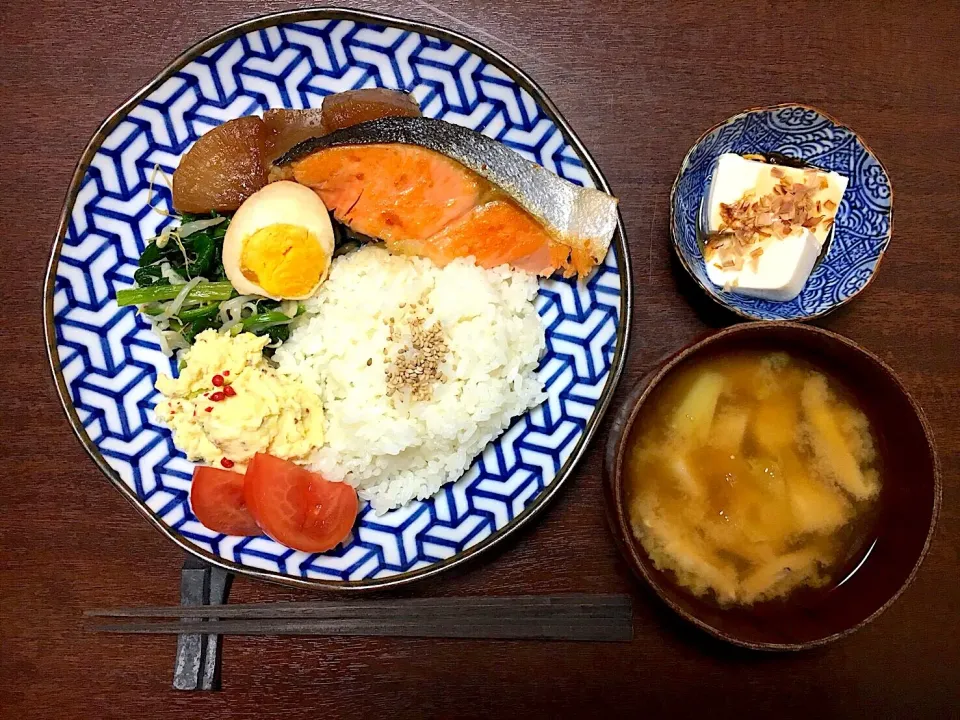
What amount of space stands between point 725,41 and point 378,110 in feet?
4.01

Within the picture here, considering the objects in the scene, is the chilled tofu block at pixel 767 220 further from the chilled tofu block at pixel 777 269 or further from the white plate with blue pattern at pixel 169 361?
the white plate with blue pattern at pixel 169 361

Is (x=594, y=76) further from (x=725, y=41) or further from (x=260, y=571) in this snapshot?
(x=260, y=571)

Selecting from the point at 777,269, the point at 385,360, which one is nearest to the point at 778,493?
the point at 777,269

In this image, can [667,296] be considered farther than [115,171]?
Yes

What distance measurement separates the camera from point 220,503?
1886 millimetres

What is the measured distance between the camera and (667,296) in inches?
83.4

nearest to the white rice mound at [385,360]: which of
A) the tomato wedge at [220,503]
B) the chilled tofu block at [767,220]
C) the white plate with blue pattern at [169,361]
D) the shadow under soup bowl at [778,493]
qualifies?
the white plate with blue pattern at [169,361]

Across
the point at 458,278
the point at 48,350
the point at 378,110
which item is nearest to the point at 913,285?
the point at 458,278

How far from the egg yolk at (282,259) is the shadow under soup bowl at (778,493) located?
1.06 m

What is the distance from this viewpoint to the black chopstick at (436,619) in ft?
6.56

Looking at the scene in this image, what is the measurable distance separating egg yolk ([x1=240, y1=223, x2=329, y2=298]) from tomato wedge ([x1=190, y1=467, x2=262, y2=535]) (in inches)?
23.3

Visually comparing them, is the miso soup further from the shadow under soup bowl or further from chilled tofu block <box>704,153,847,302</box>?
chilled tofu block <box>704,153,847,302</box>

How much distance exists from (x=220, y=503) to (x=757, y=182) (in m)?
1.93

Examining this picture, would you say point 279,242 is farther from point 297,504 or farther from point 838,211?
point 838,211
